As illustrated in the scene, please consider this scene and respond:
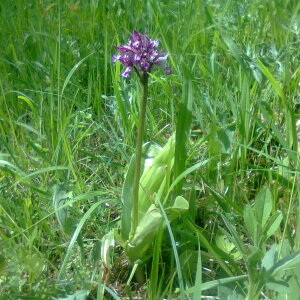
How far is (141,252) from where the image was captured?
139 centimetres

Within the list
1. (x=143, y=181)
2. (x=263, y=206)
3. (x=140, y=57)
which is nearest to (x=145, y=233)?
(x=143, y=181)

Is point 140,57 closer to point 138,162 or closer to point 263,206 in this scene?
point 138,162

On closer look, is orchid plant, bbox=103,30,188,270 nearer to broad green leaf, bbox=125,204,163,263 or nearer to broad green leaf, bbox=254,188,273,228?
broad green leaf, bbox=125,204,163,263

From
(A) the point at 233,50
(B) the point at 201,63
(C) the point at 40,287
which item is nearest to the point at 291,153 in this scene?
(A) the point at 233,50

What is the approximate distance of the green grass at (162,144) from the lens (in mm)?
1309

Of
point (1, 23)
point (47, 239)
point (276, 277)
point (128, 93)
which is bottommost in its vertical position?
point (47, 239)

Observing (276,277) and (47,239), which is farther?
(47,239)

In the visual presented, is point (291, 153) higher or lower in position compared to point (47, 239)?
higher

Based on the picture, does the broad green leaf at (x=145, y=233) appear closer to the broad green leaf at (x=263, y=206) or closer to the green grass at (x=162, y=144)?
the green grass at (x=162, y=144)

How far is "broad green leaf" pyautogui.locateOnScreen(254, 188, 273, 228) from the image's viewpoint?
1280 millimetres

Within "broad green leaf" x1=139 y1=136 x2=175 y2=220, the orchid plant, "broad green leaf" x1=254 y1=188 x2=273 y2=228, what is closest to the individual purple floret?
the orchid plant

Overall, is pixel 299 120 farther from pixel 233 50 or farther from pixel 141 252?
pixel 141 252

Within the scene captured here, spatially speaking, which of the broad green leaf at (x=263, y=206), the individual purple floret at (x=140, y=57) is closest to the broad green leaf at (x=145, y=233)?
the broad green leaf at (x=263, y=206)

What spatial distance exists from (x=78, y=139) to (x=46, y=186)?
23 cm
